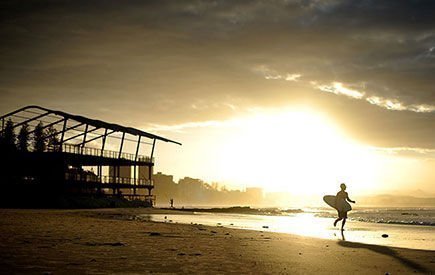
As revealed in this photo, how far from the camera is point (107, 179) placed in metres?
64.8

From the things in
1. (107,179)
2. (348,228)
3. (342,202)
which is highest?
(107,179)

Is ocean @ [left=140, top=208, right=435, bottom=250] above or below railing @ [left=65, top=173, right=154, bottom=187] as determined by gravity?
below

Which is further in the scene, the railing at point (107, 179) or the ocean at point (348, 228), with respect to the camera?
the railing at point (107, 179)

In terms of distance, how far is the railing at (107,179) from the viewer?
56.7 metres

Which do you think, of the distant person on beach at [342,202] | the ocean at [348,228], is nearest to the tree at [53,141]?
the ocean at [348,228]

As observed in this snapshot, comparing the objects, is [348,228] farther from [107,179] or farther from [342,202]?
[107,179]

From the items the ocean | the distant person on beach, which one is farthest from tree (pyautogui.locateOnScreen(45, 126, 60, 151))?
the distant person on beach

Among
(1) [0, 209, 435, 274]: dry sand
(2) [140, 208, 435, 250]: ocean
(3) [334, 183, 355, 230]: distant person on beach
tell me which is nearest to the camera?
(1) [0, 209, 435, 274]: dry sand

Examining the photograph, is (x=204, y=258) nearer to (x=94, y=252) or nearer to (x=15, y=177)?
(x=94, y=252)

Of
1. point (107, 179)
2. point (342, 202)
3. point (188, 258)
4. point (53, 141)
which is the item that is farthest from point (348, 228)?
point (53, 141)

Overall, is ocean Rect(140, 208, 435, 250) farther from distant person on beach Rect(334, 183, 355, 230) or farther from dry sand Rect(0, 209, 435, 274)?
dry sand Rect(0, 209, 435, 274)

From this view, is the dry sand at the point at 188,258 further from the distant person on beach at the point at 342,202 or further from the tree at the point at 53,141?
the tree at the point at 53,141

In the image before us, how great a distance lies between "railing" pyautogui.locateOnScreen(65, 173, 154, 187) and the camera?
186ft

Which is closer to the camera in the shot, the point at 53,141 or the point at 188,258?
the point at 188,258
